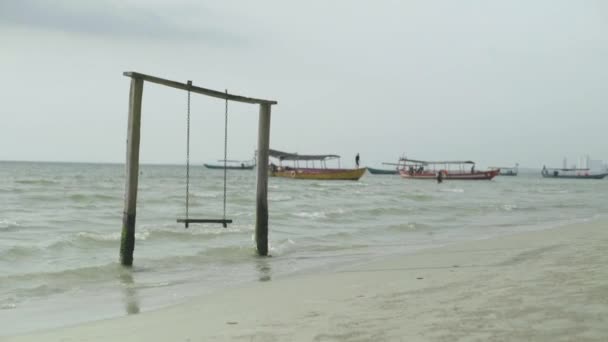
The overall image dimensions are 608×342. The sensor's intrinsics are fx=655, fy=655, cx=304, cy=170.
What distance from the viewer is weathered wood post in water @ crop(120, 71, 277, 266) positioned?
32.8ft

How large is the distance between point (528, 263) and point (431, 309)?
3.93 metres

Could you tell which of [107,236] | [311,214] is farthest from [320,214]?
[107,236]

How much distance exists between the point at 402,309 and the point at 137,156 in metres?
5.84

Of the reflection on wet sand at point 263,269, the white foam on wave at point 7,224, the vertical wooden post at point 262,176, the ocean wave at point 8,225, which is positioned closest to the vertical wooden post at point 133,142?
the reflection on wet sand at point 263,269

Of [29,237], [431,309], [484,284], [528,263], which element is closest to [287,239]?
[29,237]

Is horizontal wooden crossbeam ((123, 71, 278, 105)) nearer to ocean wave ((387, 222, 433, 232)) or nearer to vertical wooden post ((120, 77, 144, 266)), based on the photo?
vertical wooden post ((120, 77, 144, 266))

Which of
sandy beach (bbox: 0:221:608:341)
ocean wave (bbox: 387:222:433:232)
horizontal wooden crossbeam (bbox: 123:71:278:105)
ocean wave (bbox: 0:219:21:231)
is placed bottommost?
ocean wave (bbox: 0:219:21:231)

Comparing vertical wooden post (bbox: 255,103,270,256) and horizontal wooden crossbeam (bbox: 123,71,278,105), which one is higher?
horizontal wooden crossbeam (bbox: 123,71,278,105)

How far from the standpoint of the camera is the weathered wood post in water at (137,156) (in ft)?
32.8

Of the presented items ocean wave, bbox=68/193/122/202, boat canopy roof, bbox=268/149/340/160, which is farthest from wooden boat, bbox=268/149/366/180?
ocean wave, bbox=68/193/122/202

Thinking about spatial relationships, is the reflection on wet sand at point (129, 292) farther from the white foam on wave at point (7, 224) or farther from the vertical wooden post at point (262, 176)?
the white foam on wave at point (7, 224)

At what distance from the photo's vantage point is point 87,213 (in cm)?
2302

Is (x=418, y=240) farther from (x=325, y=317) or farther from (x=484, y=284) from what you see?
(x=325, y=317)

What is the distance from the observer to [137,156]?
10.2 metres
